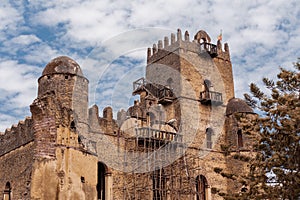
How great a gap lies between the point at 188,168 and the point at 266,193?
1098cm

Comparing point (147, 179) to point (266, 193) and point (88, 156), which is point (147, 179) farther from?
point (266, 193)

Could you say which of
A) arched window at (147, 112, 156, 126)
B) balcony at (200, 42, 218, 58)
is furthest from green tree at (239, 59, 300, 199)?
balcony at (200, 42, 218, 58)

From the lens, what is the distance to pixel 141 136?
946 inches

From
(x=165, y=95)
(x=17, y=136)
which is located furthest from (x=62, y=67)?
(x=165, y=95)

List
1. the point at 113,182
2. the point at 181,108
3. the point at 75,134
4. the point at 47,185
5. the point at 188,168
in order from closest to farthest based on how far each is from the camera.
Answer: the point at 47,185
the point at 75,134
the point at 113,182
the point at 188,168
the point at 181,108

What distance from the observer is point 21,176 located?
67.5 feet

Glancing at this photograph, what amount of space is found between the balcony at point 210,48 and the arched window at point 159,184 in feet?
27.9

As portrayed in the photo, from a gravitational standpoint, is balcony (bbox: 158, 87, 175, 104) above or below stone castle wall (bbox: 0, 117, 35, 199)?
above

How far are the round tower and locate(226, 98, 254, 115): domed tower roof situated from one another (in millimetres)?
10036

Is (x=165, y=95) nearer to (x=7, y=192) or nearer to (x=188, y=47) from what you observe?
(x=188, y=47)

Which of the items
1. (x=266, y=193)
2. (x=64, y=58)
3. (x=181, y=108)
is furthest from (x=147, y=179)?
(x=266, y=193)

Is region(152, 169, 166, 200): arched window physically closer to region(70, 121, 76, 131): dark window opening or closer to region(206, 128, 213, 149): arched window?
region(206, 128, 213, 149): arched window

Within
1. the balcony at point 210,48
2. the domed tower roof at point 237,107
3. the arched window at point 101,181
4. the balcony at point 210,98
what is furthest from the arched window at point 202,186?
the balcony at point 210,48

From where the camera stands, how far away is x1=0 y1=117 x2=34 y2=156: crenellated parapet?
20.9 m
